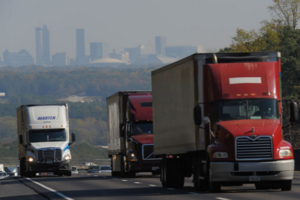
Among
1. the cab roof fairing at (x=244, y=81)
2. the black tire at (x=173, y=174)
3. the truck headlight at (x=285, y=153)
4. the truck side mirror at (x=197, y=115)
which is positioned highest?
the cab roof fairing at (x=244, y=81)

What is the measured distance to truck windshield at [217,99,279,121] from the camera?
68.2 ft

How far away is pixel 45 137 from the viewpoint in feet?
141

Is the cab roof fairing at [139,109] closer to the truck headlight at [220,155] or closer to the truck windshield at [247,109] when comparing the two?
the truck windshield at [247,109]

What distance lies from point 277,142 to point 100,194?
5533mm

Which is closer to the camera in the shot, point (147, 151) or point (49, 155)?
point (147, 151)

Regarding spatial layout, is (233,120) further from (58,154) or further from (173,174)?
(58,154)

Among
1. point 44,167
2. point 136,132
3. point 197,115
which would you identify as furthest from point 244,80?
point 44,167

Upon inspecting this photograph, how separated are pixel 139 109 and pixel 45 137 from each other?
1064 cm

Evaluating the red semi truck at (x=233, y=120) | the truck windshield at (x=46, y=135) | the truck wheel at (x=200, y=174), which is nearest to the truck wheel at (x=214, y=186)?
the red semi truck at (x=233, y=120)

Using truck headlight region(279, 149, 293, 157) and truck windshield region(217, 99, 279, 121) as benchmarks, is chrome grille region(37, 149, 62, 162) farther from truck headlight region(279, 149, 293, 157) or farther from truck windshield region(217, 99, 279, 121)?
truck headlight region(279, 149, 293, 157)

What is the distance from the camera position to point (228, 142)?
2008 centimetres

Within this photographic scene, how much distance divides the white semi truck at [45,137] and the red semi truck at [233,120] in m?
20.3

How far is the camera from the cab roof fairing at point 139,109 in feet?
110

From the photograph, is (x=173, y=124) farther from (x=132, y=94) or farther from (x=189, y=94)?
(x=132, y=94)
